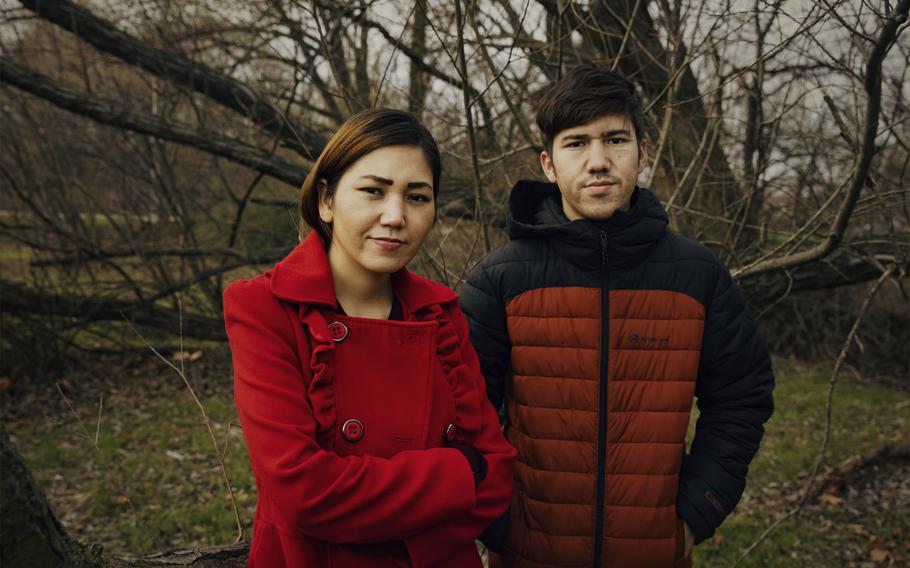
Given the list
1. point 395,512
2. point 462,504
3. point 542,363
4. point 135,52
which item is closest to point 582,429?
point 542,363

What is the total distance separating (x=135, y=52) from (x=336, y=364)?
17.6 feet

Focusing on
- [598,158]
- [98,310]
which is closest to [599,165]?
[598,158]

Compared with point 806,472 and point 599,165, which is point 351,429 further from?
point 806,472

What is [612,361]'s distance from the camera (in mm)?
1858

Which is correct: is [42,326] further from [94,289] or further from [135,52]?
[135,52]

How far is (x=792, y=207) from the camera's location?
4266 mm

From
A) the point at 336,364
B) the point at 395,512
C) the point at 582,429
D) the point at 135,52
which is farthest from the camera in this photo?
the point at 135,52

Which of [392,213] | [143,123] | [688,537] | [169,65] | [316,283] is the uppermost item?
[169,65]

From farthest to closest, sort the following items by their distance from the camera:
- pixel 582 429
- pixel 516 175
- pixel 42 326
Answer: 1. pixel 42 326
2. pixel 516 175
3. pixel 582 429

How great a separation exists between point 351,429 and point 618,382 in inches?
32.8

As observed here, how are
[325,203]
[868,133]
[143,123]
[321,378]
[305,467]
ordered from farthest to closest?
[143,123] < [868,133] < [325,203] < [321,378] < [305,467]

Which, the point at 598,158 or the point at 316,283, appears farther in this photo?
the point at 598,158

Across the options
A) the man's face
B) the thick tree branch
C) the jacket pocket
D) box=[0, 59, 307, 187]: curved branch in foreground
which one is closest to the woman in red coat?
the man's face

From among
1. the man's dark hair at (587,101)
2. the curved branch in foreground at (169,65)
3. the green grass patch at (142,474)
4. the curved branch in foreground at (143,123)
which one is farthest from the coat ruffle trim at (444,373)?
the curved branch in foreground at (143,123)
